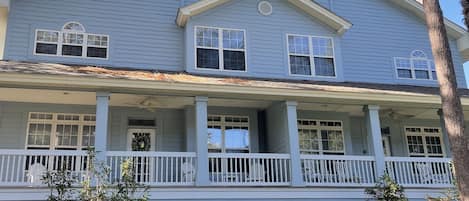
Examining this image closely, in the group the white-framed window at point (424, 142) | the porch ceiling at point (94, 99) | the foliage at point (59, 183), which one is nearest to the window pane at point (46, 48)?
the porch ceiling at point (94, 99)

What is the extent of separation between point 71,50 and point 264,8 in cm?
553

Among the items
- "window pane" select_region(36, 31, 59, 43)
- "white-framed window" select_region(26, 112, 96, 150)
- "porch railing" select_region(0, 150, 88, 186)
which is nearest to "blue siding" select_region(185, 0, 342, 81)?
"white-framed window" select_region(26, 112, 96, 150)

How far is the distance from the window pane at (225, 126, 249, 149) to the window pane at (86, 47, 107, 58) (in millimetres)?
3986

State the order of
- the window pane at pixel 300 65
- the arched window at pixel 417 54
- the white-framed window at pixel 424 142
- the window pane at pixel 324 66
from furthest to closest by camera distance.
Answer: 1. the arched window at pixel 417 54
2. the white-framed window at pixel 424 142
3. the window pane at pixel 324 66
4. the window pane at pixel 300 65

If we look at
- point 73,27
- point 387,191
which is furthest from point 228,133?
point 73,27

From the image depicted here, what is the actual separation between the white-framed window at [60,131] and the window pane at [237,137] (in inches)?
146

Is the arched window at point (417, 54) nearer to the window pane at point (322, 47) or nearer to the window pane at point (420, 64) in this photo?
the window pane at point (420, 64)

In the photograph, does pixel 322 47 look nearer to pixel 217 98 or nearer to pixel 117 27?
pixel 217 98

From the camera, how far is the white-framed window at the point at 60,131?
13242 mm

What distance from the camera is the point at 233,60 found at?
14.2 m

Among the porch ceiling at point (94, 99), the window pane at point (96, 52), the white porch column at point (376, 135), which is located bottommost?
the white porch column at point (376, 135)

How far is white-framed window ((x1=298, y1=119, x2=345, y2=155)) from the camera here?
15008mm

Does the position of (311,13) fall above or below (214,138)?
above

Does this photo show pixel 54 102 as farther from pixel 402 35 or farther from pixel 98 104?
pixel 402 35
